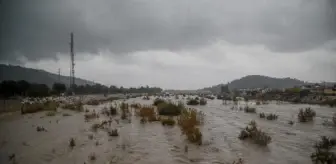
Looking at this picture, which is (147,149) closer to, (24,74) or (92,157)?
(92,157)

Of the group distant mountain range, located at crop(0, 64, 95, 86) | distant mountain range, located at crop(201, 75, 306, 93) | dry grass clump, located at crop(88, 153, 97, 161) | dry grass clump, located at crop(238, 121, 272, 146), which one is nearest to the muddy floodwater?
dry grass clump, located at crop(88, 153, 97, 161)

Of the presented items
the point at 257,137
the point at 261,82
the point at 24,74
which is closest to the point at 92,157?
the point at 257,137

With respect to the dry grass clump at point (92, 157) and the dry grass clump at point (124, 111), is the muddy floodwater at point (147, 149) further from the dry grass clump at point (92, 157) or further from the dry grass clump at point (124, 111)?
the dry grass clump at point (124, 111)

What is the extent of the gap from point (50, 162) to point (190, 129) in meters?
5.45

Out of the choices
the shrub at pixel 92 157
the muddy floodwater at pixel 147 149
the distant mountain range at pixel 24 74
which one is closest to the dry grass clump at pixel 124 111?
the muddy floodwater at pixel 147 149

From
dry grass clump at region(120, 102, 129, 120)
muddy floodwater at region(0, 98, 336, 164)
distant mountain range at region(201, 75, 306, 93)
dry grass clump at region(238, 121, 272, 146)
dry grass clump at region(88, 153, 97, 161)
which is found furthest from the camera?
distant mountain range at region(201, 75, 306, 93)

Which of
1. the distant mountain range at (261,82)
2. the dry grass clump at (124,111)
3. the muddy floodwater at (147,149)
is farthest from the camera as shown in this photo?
the distant mountain range at (261,82)

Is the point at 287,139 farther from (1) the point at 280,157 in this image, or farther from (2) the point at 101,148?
(2) the point at 101,148

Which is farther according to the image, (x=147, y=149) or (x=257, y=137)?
(x=257, y=137)

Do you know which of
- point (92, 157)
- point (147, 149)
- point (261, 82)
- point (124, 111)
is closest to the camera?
point (92, 157)

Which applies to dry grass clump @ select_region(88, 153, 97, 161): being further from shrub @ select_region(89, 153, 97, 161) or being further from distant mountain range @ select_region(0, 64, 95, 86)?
distant mountain range @ select_region(0, 64, 95, 86)

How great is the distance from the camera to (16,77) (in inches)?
5748

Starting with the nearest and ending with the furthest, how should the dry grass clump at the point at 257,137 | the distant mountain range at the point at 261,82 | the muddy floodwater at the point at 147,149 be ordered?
the muddy floodwater at the point at 147,149 < the dry grass clump at the point at 257,137 < the distant mountain range at the point at 261,82

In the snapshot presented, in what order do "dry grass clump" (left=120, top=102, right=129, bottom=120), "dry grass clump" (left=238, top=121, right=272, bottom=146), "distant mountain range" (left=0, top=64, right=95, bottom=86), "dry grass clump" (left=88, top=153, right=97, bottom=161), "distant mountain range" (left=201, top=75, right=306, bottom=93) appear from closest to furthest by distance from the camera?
"dry grass clump" (left=88, top=153, right=97, bottom=161)
"dry grass clump" (left=238, top=121, right=272, bottom=146)
"dry grass clump" (left=120, top=102, right=129, bottom=120)
"distant mountain range" (left=0, top=64, right=95, bottom=86)
"distant mountain range" (left=201, top=75, right=306, bottom=93)
